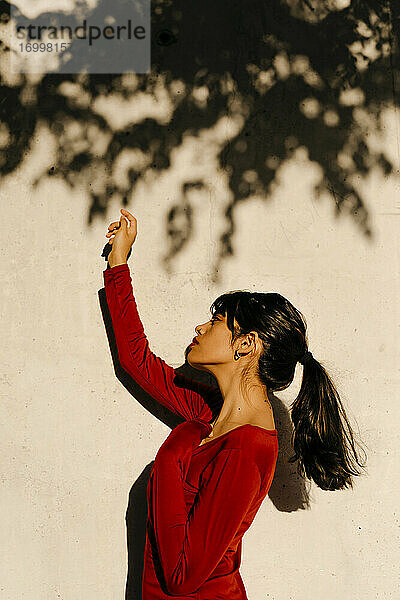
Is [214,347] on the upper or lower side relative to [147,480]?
upper

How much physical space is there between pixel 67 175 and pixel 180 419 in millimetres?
1352

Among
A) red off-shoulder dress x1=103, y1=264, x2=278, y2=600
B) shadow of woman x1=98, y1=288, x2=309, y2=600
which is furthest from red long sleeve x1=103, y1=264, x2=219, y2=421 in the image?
red off-shoulder dress x1=103, y1=264, x2=278, y2=600

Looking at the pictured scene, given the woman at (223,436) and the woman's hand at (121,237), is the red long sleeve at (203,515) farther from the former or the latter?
the woman's hand at (121,237)

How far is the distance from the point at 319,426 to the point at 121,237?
49.8 inches

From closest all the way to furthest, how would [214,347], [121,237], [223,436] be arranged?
[223,436], [214,347], [121,237]

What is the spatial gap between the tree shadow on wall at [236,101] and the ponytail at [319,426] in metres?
0.95

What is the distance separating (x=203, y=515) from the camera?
2.16 meters

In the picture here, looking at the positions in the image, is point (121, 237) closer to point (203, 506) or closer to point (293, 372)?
point (293, 372)

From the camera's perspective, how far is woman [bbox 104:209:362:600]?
2.17 meters

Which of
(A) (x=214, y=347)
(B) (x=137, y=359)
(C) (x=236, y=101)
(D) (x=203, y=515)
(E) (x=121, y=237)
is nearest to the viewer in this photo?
(D) (x=203, y=515)

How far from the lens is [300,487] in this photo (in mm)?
3148

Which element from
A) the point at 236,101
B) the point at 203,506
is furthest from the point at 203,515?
the point at 236,101

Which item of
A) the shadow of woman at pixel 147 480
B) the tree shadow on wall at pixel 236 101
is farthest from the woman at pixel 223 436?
the tree shadow on wall at pixel 236 101

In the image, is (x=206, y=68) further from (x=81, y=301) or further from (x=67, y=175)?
(x=81, y=301)
